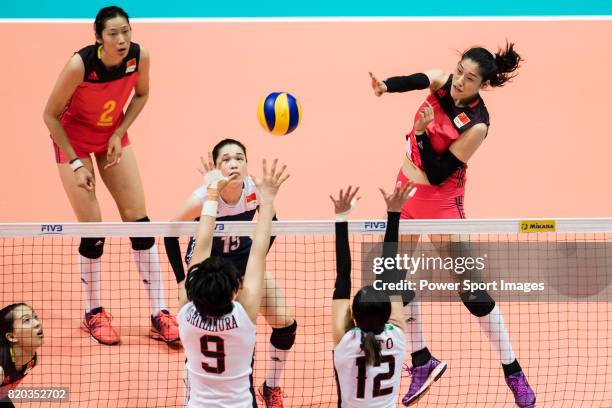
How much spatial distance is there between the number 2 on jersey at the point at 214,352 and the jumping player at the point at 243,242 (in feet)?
5.53

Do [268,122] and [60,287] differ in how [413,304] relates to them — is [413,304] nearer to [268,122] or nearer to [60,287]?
[268,122]

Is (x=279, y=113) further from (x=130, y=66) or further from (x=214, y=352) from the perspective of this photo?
(x=214, y=352)

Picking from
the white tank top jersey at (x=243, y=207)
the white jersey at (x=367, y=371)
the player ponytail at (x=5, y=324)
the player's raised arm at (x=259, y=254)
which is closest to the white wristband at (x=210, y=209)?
the player's raised arm at (x=259, y=254)

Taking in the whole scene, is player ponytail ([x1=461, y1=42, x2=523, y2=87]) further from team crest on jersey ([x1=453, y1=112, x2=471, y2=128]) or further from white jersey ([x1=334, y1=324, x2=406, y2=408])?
white jersey ([x1=334, y1=324, x2=406, y2=408])

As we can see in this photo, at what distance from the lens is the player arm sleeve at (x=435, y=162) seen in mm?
7477

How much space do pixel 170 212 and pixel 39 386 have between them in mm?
3662

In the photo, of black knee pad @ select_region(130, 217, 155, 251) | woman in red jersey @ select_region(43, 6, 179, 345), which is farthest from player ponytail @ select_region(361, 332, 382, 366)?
black knee pad @ select_region(130, 217, 155, 251)

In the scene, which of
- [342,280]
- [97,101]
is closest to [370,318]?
[342,280]

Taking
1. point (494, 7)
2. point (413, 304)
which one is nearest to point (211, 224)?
point (413, 304)

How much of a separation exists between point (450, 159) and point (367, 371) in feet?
7.82

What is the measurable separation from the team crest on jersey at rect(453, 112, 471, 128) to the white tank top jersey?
5.60ft

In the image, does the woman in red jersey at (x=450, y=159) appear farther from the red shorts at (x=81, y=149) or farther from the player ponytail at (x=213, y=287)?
the red shorts at (x=81, y=149)

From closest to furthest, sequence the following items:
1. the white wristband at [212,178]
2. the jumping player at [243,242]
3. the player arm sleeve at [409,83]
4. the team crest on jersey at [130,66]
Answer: the white wristband at [212,178] < the jumping player at [243,242] < the player arm sleeve at [409,83] < the team crest on jersey at [130,66]

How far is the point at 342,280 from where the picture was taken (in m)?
6.00
